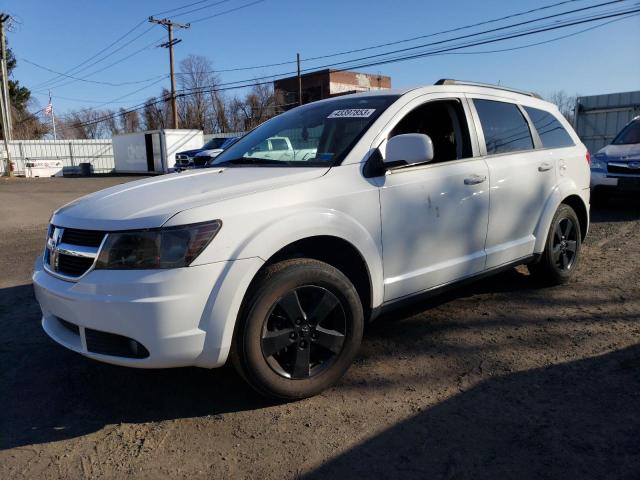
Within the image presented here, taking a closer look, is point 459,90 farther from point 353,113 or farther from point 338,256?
point 338,256

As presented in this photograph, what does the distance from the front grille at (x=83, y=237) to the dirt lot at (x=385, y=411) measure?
0.96m

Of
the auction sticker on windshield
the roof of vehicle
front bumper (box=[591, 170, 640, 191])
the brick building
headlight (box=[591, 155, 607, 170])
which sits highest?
the brick building

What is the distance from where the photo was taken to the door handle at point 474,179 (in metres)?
3.58

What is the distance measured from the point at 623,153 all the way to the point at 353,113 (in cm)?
731

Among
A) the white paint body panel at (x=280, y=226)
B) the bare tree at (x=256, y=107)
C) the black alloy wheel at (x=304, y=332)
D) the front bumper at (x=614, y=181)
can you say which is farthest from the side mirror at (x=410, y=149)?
the bare tree at (x=256, y=107)

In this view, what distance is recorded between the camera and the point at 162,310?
7.64 ft

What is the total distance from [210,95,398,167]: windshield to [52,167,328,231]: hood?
25 centimetres

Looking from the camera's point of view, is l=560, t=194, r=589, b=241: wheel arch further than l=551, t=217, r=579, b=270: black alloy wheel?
Yes

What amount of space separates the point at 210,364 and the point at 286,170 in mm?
1218

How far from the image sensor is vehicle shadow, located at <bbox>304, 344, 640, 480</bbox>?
2.21 meters

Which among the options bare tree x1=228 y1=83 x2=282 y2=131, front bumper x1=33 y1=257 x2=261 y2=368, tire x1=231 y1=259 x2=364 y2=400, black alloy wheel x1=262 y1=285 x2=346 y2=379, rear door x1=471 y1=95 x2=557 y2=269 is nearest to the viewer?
front bumper x1=33 y1=257 x2=261 y2=368

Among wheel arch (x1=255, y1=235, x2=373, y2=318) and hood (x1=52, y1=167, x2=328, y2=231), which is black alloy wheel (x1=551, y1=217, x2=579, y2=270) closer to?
wheel arch (x1=255, y1=235, x2=373, y2=318)

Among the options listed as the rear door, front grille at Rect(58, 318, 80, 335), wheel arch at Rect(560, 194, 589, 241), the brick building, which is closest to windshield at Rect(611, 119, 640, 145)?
wheel arch at Rect(560, 194, 589, 241)

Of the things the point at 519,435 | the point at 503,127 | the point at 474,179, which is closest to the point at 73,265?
the point at 519,435
